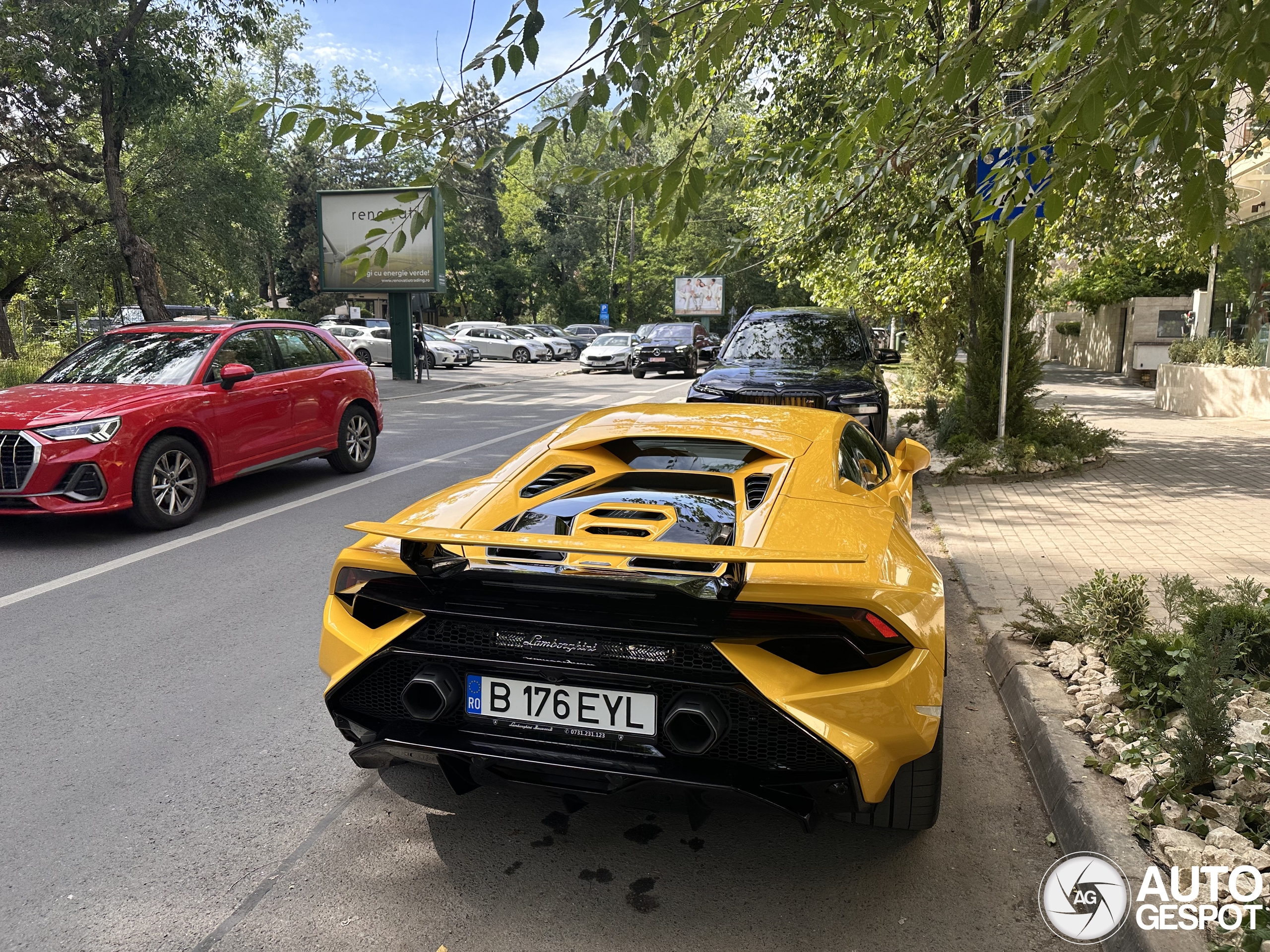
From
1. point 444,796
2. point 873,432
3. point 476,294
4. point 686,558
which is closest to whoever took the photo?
point 686,558

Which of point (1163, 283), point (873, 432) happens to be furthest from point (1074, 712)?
point (1163, 283)

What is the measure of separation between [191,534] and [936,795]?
251 inches

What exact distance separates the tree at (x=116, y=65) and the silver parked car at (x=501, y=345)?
72.5 ft

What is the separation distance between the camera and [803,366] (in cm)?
990

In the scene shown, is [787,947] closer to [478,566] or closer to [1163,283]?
[478,566]

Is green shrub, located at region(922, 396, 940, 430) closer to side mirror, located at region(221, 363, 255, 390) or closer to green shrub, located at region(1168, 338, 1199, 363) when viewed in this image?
green shrub, located at region(1168, 338, 1199, 363)

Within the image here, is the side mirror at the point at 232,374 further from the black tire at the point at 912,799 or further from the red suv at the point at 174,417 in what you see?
the black tire at the point at 912,799

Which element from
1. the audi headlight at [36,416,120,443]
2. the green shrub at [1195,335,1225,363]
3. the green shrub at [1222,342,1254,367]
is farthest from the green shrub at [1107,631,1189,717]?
the green shrub at [1195,335,1225,363]

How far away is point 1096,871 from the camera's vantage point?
2.70m

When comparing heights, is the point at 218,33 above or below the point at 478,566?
above

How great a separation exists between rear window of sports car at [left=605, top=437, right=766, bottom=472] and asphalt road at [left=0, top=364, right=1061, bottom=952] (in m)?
1.38

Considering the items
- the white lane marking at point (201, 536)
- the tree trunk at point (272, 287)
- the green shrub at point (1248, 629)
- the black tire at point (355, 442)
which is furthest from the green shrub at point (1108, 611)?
the tree trunk at point (272, 287)

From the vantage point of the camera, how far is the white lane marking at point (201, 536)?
18.8 ft

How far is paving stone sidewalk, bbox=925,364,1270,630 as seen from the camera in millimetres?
5934
